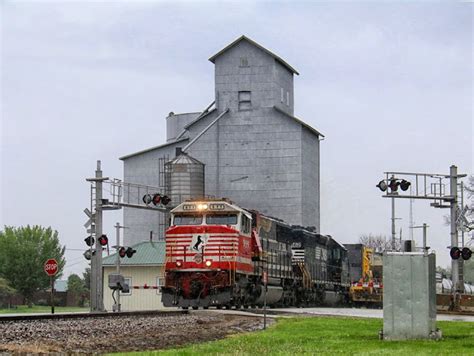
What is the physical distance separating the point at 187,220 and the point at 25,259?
54.8 meters

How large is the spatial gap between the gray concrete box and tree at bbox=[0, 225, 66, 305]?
223ft

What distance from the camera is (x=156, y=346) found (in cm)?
1695

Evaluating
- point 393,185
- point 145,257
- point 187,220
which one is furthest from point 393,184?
point 145,257

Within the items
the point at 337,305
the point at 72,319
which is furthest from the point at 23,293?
the point at 72,319

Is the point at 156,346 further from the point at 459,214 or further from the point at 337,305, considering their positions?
the point at 337,305

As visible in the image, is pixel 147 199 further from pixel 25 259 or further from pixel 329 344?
pixel 25 259

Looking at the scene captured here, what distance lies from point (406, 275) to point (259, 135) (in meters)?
53.2

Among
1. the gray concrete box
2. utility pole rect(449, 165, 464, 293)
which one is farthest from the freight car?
utility pole rect(449, 165, 464, 293)

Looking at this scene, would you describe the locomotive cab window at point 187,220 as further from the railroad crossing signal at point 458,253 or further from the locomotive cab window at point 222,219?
the railroad crossing signal at point 458,253

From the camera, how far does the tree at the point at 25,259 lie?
3383 inches

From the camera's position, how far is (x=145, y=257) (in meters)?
64.1

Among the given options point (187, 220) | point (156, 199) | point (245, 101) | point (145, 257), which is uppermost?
point (245, 101)

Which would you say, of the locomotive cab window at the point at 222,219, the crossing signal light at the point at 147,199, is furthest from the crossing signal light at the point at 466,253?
the locomotive cab window at the point at 222,219

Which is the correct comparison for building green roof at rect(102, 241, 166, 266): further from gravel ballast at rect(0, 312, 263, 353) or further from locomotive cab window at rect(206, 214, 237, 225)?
gravel ballast at rect(0, 312, 263, 353)
